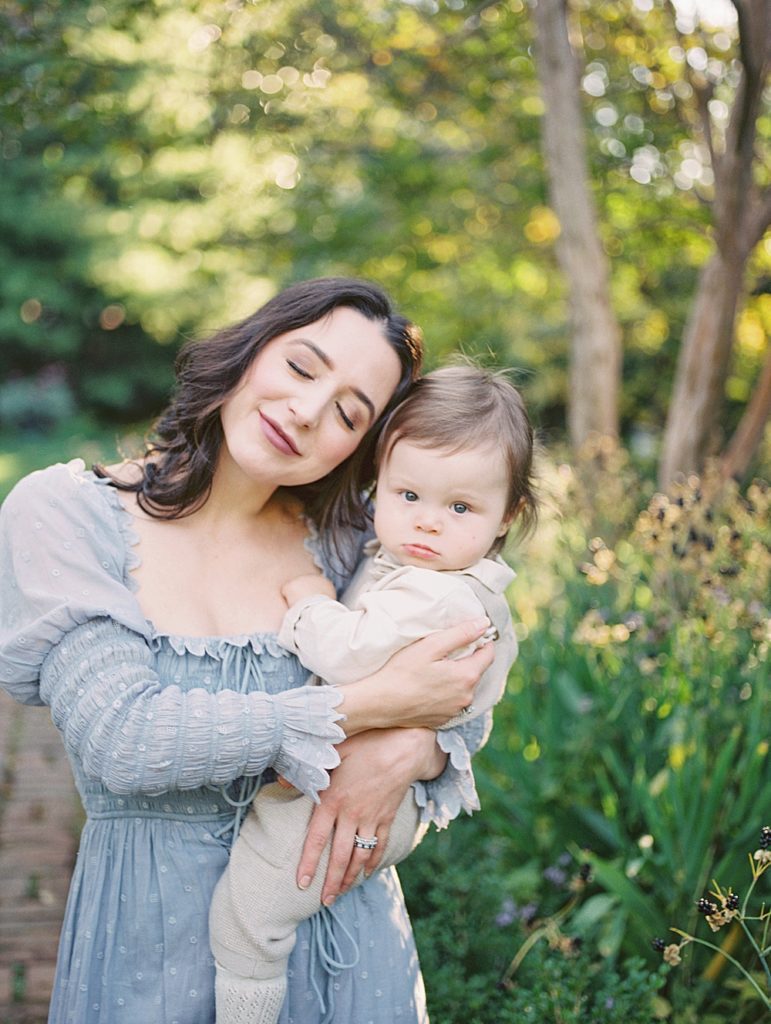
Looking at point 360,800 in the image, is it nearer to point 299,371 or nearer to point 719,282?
point 299,371

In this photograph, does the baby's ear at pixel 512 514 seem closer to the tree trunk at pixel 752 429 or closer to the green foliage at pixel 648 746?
the green foliage at pixel 648 746

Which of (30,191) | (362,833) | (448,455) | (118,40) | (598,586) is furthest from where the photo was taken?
(30,191)

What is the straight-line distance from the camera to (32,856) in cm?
375

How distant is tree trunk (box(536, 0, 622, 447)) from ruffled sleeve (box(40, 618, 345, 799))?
4.17 metres

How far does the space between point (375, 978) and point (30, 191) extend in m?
17.7

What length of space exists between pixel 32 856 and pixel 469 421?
2.67 metres

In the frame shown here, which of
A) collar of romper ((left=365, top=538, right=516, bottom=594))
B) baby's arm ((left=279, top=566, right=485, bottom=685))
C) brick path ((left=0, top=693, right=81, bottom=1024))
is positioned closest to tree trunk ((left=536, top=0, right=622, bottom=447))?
brick path ((left=0, top=693, right=81, bottom=1024))

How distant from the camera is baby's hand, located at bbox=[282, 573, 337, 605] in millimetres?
1933

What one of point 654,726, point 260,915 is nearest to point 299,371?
point 260,915

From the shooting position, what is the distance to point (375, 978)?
73.4 inches

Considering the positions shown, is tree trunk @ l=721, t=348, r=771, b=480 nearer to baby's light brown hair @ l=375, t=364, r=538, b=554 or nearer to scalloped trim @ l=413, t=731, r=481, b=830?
baby's light brown hair @ l=375, t=364, r=538, b=554

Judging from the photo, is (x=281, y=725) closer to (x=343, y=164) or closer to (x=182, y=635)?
(x=182, y=635)

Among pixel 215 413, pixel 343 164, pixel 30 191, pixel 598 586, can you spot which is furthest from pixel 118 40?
pixel 215 413

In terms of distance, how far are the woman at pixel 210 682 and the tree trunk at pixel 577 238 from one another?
371cm
